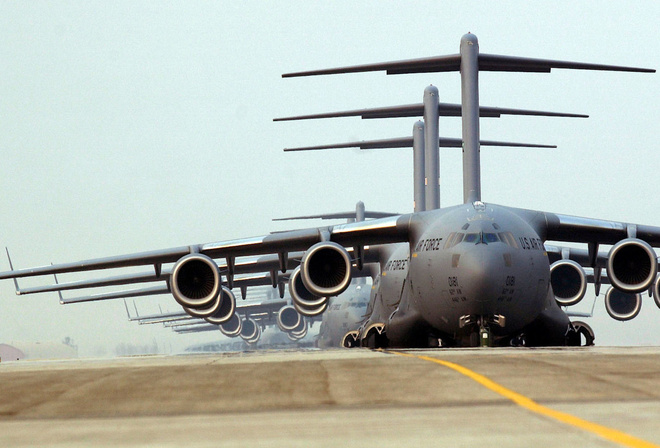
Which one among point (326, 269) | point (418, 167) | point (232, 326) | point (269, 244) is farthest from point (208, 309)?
point (232, 326)

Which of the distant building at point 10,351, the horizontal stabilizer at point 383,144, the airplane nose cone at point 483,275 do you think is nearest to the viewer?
the airplane nose cone at point 483,275

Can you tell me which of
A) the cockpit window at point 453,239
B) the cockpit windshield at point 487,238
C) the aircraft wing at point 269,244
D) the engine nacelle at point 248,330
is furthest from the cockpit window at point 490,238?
the engine nacelle at point 248,330

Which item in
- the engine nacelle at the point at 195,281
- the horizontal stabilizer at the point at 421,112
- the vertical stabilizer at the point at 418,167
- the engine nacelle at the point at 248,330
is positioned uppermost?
→ the horizontal stabilizer at the point at 421,112

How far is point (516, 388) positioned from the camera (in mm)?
6156

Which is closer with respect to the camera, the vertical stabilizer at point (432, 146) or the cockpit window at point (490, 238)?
the cockpit window at point (490, 238)

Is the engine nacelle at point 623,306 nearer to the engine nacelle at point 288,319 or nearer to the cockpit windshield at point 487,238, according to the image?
the cockpit windshield at point 487,238

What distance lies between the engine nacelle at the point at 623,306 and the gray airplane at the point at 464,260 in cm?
753

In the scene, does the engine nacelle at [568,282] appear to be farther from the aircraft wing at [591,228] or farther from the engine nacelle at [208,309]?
the engine nacelle at [208,309]

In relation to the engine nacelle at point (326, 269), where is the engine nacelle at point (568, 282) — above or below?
below

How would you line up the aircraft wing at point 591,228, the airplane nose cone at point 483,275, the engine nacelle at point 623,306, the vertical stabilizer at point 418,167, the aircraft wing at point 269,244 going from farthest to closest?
the vertical stabilizer at point 418,167 < the engine nacelle at point 623,306 < the aircraft wing at point 269,244 < the aircraft wing at point 591,228 < the airplane nose cone at point 483,275

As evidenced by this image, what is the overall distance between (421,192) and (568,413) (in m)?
24.2

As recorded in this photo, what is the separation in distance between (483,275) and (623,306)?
43.0ft

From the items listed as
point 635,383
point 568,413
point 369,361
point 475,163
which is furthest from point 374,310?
point 568,413

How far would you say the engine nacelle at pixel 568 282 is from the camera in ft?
71.3
